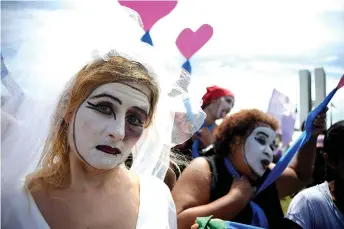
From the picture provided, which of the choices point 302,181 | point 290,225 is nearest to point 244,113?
point 302,181

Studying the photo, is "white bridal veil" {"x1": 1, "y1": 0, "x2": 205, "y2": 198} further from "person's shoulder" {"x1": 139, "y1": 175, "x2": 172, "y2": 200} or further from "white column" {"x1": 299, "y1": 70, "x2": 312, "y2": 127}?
"white column" {"x1": 299, "y1": 70, "x2": 312, "y2": 127}

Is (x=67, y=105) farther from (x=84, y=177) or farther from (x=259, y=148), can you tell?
(x=259, y=148)

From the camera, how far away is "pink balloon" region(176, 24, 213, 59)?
249 cm

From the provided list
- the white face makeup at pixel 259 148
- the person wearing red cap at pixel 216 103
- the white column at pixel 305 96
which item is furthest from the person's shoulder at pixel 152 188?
the white column at pixel 305 96

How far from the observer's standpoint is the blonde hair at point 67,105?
1.53 m

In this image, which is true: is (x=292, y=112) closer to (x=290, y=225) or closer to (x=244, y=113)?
(x=244, y=113)

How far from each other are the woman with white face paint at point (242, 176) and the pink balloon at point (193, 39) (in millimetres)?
470

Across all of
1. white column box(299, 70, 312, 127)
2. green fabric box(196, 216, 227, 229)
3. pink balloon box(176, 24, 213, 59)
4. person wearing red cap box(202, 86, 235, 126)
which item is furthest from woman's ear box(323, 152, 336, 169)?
white column box(299, 70, 312, 127)

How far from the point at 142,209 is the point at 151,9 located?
825mm

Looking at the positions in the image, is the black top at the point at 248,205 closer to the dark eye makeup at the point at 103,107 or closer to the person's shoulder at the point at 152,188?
the person's shoulder at the point at 152,188

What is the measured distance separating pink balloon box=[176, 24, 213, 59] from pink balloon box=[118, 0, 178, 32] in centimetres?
55

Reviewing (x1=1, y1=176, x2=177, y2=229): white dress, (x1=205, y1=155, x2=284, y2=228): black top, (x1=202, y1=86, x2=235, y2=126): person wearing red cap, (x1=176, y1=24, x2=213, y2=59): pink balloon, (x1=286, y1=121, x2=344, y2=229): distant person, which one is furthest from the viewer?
(x1=202, y1=86, x2=235, y2=126): person wearing red cap

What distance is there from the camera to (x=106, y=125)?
1.53 metres

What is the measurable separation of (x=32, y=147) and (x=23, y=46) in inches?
12.8
